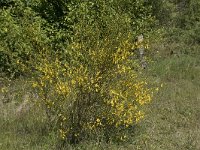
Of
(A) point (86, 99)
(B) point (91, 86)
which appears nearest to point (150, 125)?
(A) point (86, 99)

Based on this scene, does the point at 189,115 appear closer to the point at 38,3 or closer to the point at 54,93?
the point at 54,93

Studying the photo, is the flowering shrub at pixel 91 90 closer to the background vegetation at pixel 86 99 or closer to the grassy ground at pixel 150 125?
the background vegetation at pixel 86 99

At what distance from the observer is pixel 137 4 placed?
36.0 feet

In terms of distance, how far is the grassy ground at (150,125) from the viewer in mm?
5720

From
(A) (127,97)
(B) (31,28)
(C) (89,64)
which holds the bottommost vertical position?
(A) (127,97)

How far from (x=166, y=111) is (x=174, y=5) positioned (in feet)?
24.1

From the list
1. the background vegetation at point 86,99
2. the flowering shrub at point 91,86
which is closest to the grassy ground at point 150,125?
the background vegetation at point 86,99

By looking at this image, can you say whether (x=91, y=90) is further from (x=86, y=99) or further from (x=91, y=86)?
(x=86, y=99)

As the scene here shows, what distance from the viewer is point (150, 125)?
21.8 ft

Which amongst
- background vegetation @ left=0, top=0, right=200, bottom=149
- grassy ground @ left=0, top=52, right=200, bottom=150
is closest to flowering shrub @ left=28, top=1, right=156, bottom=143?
background vegetation @ left=0, top=0, right=200, bottom=149

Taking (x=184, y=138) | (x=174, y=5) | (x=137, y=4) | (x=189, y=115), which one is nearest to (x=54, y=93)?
(x=184, y=138)

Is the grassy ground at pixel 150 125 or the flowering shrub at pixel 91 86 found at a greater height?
the flowering shrub at pixel 91 86

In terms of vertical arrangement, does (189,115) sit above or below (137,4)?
below

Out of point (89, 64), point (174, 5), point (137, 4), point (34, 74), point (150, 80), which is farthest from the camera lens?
point (174, 5)
